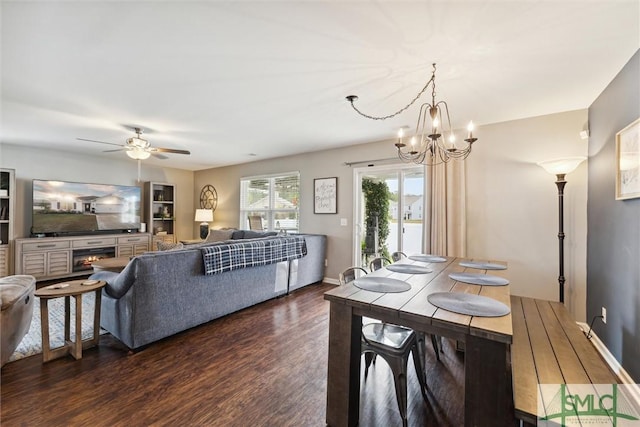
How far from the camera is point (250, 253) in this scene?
3.26 meters

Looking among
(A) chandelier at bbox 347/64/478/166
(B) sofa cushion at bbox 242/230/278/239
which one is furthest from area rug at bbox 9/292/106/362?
(A) chandelier at bbox 347/64/478/166

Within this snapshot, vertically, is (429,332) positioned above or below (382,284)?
below

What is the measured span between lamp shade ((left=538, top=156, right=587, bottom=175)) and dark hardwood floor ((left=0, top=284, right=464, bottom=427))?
6.82 ft

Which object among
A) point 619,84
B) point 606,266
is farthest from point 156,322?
point 619,84

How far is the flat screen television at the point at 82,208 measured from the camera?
4.75 metres

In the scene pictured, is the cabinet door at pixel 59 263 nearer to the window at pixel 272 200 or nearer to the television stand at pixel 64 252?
the television stand at pixel 64 252

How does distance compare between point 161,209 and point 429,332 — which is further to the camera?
point 161,209

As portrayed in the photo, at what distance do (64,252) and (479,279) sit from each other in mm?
6407

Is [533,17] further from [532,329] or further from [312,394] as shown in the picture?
[312,394]

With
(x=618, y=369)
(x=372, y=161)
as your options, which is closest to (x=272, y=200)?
(x=372, y=161)

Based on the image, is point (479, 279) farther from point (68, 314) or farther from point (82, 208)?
point (82, 208)

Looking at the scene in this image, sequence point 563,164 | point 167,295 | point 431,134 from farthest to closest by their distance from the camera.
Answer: point 563,164, point 167,295, point 431,134

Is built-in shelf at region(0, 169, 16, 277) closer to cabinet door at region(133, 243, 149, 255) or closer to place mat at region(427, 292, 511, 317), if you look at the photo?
A: cabinet door at region(133, 243, 149, 255)

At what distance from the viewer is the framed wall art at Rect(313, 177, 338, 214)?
4.72 metres
